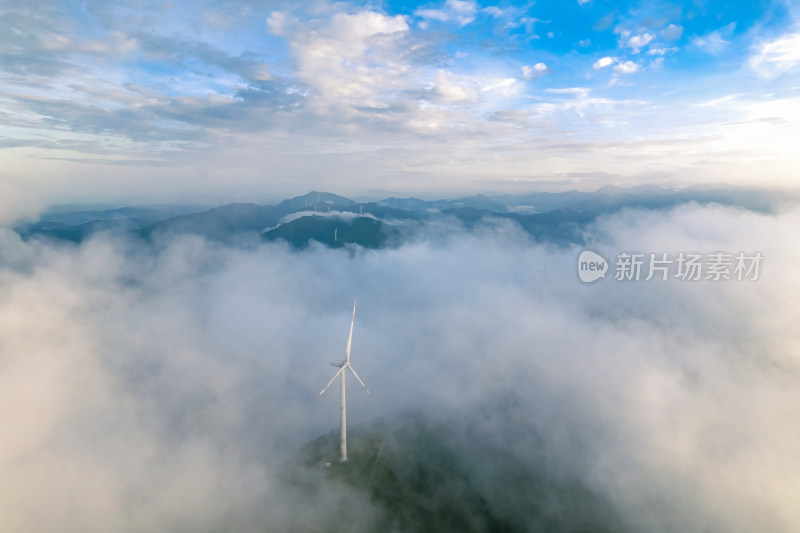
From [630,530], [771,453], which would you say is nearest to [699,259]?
[630,530]

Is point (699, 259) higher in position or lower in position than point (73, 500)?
higher

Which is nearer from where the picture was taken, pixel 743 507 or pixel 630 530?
pixel 630 530

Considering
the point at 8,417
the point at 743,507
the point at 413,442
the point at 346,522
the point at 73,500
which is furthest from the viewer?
the point at 8,417

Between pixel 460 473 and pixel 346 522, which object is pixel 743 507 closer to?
pixel 460 473

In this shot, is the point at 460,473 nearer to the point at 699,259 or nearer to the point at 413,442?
the point at 413,442

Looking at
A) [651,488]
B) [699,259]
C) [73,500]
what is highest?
[699,259]

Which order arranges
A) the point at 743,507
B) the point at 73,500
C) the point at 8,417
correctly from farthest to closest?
1. the point at 8,417
2. the point at 73,500
3. the point at 743,507

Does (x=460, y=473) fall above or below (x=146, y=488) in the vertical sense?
above

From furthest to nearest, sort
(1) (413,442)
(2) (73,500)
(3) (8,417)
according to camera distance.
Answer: (3) (8,417) < (1) (413,442) < (2) (73,500)

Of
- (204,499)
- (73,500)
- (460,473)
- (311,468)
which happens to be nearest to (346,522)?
(311,468)
